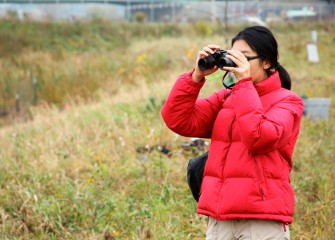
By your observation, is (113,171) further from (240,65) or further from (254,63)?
(240,65)

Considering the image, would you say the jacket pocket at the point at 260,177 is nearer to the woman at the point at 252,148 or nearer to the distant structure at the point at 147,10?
the woman at the point at 252,148

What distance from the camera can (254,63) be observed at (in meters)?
2.66

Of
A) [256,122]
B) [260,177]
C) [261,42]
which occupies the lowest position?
[260,177]

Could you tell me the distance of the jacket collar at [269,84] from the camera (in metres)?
2.68

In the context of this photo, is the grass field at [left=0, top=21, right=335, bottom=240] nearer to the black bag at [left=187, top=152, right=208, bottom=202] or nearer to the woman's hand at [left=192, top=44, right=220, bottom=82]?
the black bag at [left=187, top=152, right=208, bottom=202]

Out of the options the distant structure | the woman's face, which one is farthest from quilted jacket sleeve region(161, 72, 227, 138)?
the distant structure

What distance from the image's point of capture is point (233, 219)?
2.65 metres

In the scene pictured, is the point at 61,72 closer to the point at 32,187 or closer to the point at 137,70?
the point at 137,70

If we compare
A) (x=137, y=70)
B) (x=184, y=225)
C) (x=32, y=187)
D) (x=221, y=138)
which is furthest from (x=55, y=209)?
(x=137, y=70)

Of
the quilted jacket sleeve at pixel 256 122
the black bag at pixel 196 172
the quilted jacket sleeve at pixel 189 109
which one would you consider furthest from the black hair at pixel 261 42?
the black bag at pixel 196 172

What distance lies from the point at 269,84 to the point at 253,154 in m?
0.32

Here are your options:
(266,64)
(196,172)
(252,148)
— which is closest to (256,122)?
(252,148)

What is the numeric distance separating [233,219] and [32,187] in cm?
270

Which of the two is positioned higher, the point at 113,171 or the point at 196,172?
the point at 196,172
